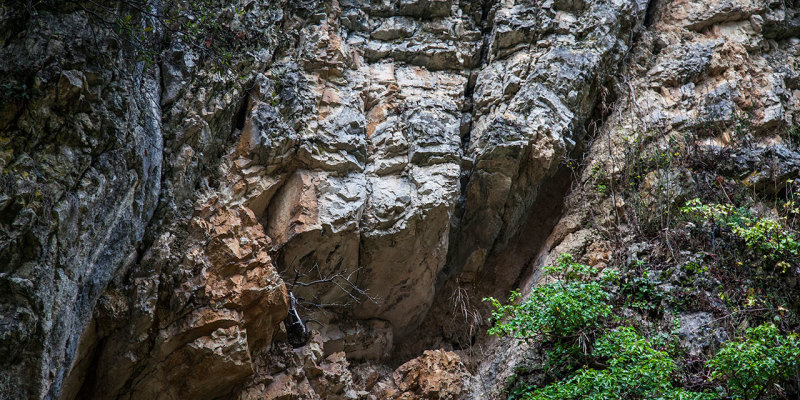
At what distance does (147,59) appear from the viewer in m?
6.12

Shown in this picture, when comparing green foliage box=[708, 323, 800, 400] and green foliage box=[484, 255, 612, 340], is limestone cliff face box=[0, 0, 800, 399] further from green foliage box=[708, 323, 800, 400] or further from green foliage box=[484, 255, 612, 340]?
green foliage box=[708, 323, 800, 400]

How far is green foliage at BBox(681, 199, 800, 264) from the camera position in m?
6.99

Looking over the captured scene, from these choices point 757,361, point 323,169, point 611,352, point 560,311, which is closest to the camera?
point 757,361

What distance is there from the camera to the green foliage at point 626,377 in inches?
237

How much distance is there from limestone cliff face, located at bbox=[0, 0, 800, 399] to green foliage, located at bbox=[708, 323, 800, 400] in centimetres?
244

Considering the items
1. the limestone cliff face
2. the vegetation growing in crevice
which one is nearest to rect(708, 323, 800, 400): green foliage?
the vegetation growing in crevice

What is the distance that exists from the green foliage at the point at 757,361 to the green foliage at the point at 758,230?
145 centimetres

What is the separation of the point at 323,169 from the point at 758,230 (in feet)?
17.8

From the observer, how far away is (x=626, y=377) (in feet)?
20.0

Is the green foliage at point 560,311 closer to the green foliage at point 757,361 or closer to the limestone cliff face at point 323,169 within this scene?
the limestone cliff face at point 323,169

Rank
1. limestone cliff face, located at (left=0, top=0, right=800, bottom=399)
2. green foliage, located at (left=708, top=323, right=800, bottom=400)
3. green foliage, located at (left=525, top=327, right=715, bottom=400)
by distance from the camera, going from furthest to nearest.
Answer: green foliage, located at (left=525, top=327, right=715, bottom=400) < green foliage, located at (left=708, top=323, right=800, bottom=400) < limestone cliff face, located at (left=0, top=0, right=800, bottom=399)

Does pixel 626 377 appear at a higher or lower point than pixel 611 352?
lower

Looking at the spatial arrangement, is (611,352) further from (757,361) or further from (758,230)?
(758,230)

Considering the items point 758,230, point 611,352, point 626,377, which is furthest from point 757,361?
point 758,230
